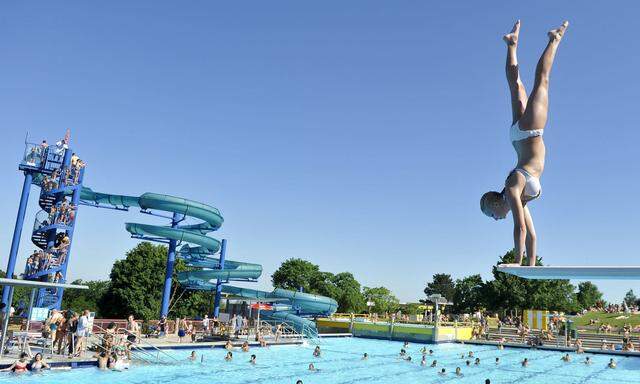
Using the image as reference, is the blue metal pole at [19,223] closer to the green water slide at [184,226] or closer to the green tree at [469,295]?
the green water slide at [184,226]

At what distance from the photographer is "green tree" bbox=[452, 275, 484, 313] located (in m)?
56.1

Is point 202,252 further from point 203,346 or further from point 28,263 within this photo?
point 28,263

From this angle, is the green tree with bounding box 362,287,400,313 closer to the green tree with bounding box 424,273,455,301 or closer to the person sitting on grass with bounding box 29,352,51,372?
the green tree with bounding box 424,273,455,301

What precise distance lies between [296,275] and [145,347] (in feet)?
158

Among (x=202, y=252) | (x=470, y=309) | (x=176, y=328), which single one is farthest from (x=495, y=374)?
(x=470, y=309)

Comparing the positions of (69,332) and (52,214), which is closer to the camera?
(69,332)

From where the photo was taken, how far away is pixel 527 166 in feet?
12.6

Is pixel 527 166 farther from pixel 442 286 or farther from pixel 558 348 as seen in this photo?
pixel 442 286

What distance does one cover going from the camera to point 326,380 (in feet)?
57.5

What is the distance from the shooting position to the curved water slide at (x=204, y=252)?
27016 mm

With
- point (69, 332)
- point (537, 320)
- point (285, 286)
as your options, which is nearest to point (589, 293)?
point (285, 286)

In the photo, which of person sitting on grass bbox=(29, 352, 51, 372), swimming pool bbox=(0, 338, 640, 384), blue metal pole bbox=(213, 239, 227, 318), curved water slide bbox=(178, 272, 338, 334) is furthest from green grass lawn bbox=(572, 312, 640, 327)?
person sitting on grass bbox=(29, 352, 51, 372)

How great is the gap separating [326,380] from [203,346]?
7.49m

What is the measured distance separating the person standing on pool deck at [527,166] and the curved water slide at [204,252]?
22.3 m
